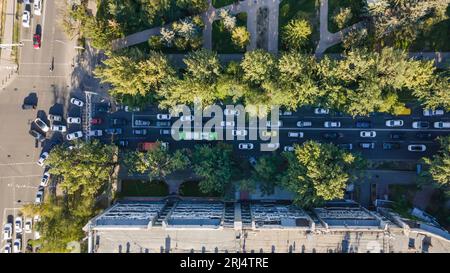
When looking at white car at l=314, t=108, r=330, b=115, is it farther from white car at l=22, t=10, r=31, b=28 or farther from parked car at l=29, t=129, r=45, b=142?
white car at l=22, t=10, r=31, b=28

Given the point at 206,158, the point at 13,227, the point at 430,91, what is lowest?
the point at 13,227

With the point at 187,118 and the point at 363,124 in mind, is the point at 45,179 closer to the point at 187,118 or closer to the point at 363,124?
the point at 187,118

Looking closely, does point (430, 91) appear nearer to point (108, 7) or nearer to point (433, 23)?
point (433, 23)

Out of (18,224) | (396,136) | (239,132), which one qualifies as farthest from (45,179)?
(396,136)

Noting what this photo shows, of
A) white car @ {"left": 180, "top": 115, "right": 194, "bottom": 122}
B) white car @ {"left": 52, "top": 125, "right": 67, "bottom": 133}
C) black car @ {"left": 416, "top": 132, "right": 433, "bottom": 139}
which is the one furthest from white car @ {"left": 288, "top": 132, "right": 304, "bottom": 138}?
white car @ {"left": 52, "top": 125, "right": 67, "bottom": 133}

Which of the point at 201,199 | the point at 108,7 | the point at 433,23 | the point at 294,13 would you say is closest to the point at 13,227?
the point at 201,199
